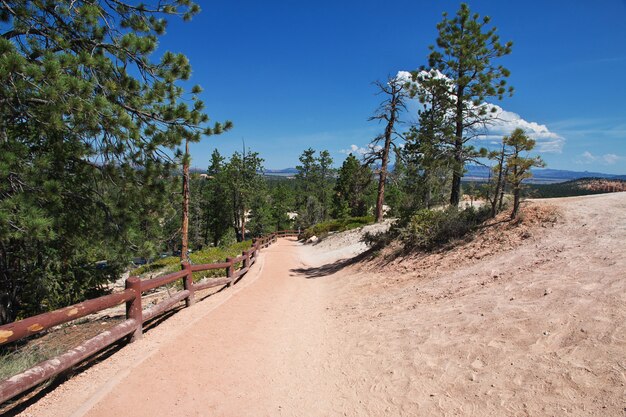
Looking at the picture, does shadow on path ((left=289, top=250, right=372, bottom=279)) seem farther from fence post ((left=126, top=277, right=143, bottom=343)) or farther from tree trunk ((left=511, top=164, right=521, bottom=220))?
fence post ((left=126, top=277, right=143, bottom=343))

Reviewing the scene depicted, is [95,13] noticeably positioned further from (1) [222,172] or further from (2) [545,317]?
(1) [222,172]

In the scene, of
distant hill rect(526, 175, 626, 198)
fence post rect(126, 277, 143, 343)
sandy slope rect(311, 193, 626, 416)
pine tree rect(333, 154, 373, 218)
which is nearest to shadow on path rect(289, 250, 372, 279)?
sandy slope rect(311, 193, 626, 416)

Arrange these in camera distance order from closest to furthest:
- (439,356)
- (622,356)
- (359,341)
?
1. (622,356)
2. (439,356)
3. (359,341)

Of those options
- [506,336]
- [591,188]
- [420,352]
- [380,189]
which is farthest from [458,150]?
[380,189]

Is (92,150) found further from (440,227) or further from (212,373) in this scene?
(440,227)

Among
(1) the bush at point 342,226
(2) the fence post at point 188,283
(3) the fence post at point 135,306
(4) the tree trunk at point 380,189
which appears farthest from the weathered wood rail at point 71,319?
(1) the bush at point 342,226

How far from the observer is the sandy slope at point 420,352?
353 cm

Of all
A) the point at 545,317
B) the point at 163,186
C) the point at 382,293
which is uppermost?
the point at 163,186

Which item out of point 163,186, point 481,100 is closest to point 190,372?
point 163,186

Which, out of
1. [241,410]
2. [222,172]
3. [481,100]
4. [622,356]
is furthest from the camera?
[222,172]

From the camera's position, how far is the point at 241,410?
3703 mm

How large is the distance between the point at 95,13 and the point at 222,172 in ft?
117

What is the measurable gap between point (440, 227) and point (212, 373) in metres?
8.23

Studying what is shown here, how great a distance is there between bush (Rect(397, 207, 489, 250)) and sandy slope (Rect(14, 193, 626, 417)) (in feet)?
7.21
